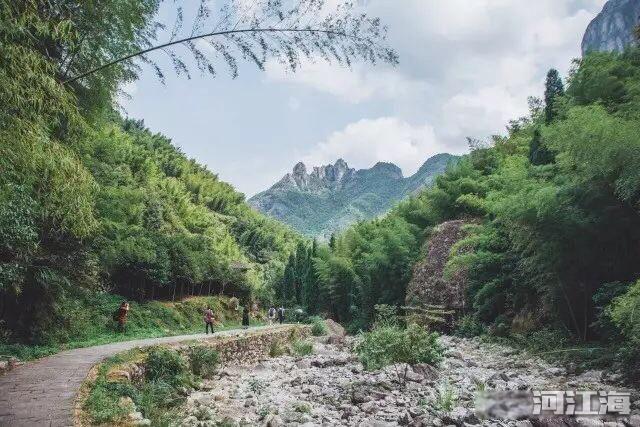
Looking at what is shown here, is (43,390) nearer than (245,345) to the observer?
Yes

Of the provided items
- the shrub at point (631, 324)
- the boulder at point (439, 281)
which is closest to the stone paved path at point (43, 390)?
the shrub at point (631, 324)

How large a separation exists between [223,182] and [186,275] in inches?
2636

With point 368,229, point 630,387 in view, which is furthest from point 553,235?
point 368,229

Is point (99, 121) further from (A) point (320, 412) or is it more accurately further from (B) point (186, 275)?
(B) point (186, 275)

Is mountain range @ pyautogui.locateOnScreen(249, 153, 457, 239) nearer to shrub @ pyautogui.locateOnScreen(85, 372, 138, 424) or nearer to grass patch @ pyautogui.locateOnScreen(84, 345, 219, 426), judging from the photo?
grass patch @ pyautogui.locateOnScreen(84, 345, 219, 426)

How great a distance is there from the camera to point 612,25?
3041 inches

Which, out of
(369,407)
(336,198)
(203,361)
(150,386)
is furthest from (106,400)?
(336,198)

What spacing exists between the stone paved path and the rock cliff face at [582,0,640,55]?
83661 millimetres

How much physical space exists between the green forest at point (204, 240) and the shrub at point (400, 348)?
3.56m

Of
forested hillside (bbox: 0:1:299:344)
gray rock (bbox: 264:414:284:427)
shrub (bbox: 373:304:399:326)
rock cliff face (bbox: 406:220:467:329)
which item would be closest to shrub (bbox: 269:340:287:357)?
shrub (bbox: 373:304:399:326)

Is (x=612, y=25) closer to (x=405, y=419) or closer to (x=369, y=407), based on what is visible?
(x=369, y=407)

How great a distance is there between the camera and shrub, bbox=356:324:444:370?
960 cm

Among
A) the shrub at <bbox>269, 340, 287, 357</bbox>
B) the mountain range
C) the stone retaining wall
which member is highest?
the mountain range

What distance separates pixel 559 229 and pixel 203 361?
939cm
